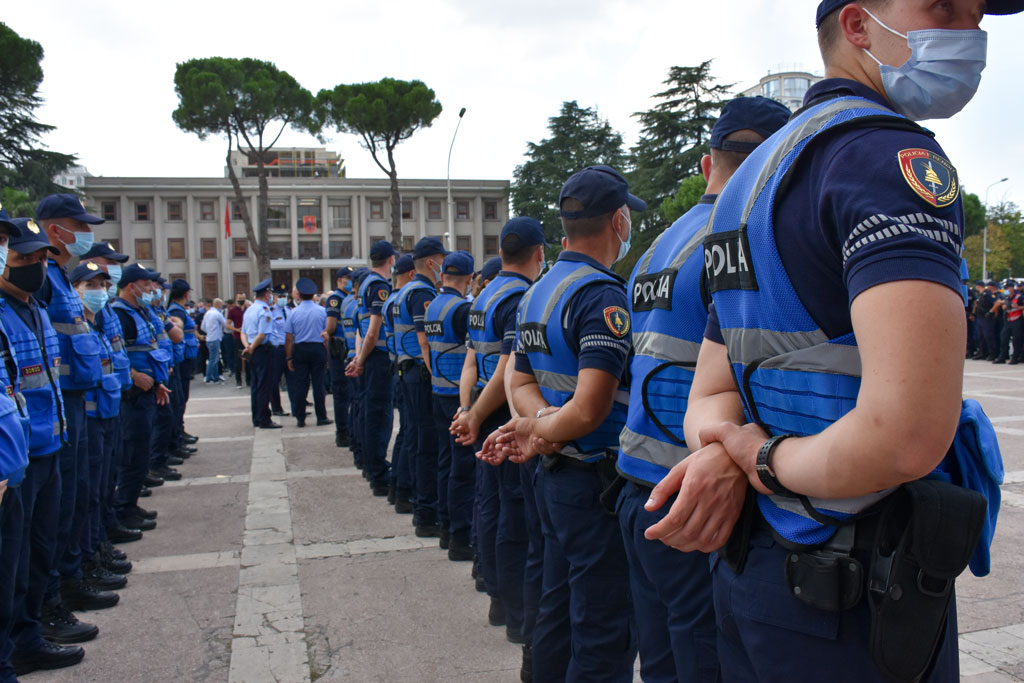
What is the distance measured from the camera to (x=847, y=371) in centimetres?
132

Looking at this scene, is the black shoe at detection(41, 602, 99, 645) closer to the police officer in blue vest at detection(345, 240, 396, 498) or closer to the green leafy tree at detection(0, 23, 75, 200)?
the police officer in blue vest at detection(345, 240, 396, 498)

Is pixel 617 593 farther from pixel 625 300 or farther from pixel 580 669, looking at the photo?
pixel 625 300

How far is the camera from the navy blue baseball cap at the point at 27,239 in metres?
3.91

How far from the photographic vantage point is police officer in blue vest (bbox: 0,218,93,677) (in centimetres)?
388

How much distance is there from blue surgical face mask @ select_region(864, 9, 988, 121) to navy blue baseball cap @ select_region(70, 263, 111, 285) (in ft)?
19.1

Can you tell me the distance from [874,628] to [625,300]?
70.5 inches

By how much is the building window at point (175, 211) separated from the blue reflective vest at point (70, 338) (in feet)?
190

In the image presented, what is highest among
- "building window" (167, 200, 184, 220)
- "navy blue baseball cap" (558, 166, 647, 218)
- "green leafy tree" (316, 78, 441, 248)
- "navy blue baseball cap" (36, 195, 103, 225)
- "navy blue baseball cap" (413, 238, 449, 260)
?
"green leafy tree" (316, 78, 441, 248)

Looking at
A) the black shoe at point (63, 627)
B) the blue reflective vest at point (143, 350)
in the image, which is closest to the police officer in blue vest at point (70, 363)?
the black shoe at point (63, 627)

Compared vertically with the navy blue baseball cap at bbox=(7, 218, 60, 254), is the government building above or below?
above

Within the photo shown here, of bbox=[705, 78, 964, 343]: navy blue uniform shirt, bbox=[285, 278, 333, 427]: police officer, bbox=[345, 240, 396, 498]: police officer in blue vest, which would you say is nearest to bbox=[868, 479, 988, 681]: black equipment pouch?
bbox=[705, 78, 964, 343]: navy blue uniform shirt

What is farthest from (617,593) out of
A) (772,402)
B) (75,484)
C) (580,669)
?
(75,484)

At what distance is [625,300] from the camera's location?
2.96 meters

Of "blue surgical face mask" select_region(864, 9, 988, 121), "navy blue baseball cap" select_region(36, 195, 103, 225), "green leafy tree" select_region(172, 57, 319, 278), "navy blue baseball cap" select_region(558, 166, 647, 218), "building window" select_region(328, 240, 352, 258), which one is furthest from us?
"building window" select_region(328, 240, 352, 258)
